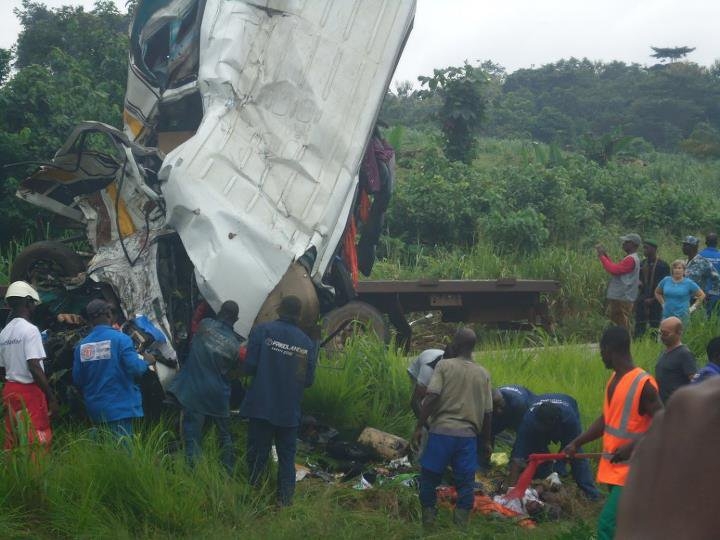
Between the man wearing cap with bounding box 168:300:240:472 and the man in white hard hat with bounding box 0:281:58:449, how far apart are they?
2.97ft

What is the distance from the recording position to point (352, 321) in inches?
422

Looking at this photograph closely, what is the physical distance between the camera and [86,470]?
6816 millimetres

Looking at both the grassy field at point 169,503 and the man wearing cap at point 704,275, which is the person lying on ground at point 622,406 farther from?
the man wearing cap at point 704,275

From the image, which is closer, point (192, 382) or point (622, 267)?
point (192, 382)

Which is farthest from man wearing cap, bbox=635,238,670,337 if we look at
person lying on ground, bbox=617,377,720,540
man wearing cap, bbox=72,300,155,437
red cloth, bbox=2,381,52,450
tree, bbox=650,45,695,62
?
tree, bbox=650,45,695,62

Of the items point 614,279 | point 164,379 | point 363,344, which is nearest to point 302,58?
point 363,344

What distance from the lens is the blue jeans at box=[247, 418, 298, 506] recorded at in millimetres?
7295

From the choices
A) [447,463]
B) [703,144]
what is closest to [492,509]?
[447,463]

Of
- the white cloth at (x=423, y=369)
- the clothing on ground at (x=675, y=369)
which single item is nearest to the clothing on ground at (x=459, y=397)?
the white cloth at (x=423, y=369)

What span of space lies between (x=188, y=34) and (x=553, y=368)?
4.86m

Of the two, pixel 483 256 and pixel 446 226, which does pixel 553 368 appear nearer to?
pixel 483 256

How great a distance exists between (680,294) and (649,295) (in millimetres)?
1884

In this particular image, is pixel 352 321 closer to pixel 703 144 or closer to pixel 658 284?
pixel 658 284

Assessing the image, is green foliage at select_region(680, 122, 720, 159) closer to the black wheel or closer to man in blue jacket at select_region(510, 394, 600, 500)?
man in blue jacket at select_region(510, 394, 600, 500)
